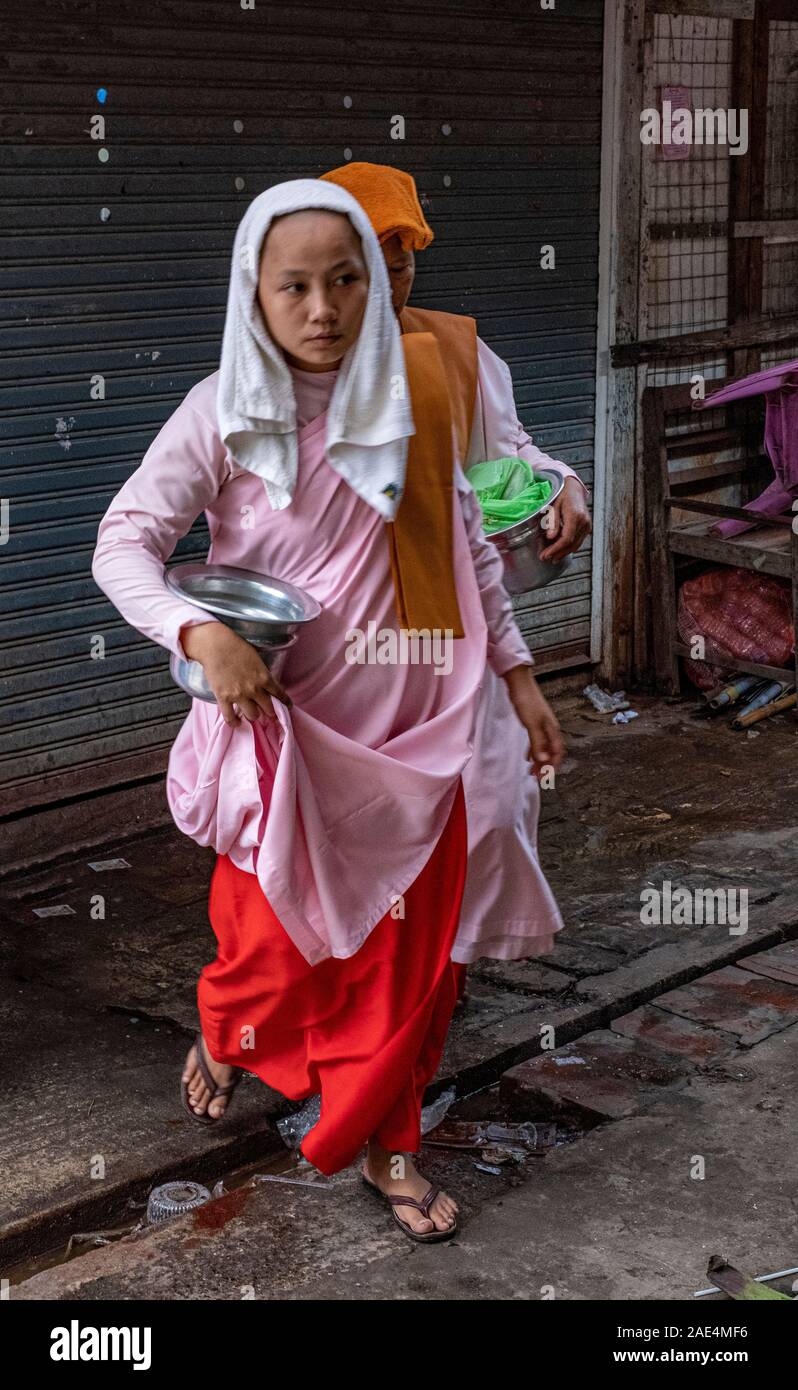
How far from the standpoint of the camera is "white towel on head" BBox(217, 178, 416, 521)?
2930mm

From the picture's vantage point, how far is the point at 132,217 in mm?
5141

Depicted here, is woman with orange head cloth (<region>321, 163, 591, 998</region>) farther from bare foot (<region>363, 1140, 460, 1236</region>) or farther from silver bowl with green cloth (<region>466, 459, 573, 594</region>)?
bare foot (<region>363, 1140, 460, 1236</region>)

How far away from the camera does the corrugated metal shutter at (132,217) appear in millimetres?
4922

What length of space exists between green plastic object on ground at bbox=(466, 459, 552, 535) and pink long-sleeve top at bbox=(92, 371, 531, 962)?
2.02 feet

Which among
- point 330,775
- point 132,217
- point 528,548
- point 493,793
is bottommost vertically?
point 493,793

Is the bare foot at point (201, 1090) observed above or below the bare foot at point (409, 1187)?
above

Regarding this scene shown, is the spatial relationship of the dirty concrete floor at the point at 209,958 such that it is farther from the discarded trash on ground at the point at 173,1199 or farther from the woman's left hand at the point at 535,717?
the woman's left hand at the point at 535,717

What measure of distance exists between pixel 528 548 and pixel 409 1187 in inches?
60.3

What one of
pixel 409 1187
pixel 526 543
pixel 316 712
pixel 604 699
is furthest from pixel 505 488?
pixel 604 699

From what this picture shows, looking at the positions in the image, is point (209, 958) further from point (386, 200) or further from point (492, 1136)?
point (386, 200)

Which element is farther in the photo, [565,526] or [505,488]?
[505,488]

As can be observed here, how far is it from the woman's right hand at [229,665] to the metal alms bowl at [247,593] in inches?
4.0

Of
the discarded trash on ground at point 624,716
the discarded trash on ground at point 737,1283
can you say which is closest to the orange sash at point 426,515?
the discarded trash on ground at point 737,1283

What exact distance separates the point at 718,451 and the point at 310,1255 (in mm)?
5028
